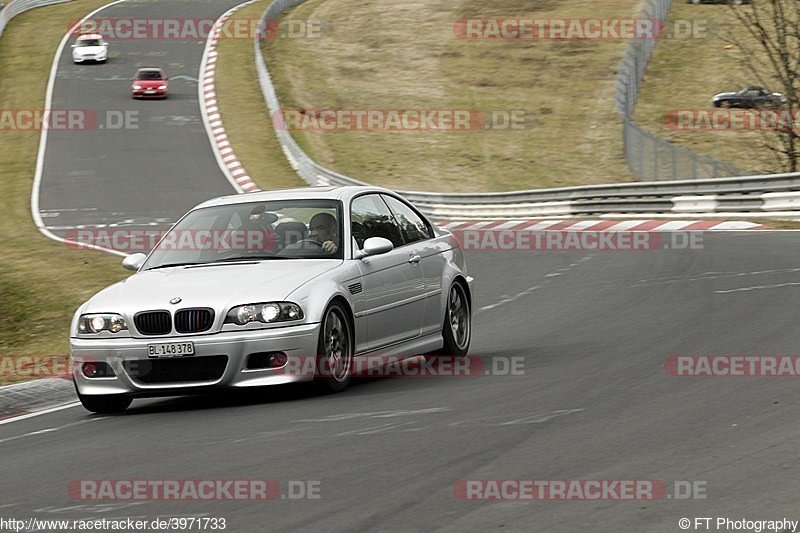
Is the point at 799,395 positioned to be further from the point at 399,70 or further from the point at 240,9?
the point at 240,9

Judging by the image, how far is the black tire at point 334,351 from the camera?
30.2ft

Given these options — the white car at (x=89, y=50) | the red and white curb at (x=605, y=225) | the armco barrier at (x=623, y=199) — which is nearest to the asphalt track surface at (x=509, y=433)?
the red and white curb at (x=605, y=225)

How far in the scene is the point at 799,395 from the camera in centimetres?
844

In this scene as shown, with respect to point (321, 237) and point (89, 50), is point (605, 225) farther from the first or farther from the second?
point (89, 50)

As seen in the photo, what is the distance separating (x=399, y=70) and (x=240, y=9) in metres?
13.8

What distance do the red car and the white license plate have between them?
41.0m

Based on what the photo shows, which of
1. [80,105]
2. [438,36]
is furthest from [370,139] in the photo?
[438,36]

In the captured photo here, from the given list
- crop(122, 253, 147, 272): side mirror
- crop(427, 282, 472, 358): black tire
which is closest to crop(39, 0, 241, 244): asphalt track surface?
crop(427, 282, 472, 358): black tire

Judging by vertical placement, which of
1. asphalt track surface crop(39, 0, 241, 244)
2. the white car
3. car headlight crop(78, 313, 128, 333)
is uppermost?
car headlight crop(78, 313, 128, 333)

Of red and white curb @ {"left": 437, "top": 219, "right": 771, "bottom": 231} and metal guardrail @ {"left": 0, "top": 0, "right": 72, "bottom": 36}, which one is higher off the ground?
metal guardrail @ {"left": 0, "top": 0, "right": 72, "bottom": 36}

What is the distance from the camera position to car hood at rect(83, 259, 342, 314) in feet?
29.8

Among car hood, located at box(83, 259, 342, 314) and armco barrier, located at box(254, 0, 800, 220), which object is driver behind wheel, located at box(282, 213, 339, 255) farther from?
armco barrier, located at box(254, 0, 800, 220)

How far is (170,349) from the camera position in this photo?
9.05m

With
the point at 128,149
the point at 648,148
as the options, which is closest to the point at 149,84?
the point at 128,149
